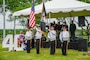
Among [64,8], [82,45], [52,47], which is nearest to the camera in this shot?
[52,47]

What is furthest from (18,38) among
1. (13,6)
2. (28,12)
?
(13,6)

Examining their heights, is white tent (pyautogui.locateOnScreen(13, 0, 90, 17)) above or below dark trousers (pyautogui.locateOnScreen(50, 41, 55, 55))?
above

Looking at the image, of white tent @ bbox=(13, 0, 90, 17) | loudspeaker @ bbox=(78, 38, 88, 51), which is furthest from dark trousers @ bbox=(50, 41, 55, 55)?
loudspeaker @ bbox=(78, 38, 88, 51)

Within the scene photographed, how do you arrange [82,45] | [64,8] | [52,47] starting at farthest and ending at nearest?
[82,45]
[64,8]
[52,47]

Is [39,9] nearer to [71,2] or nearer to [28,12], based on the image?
[28,12]

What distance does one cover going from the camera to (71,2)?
20.7 metres

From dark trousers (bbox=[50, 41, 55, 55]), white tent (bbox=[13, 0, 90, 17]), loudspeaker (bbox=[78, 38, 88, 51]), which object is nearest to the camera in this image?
dark trousers (bbox=[50, 41, 55, 55])

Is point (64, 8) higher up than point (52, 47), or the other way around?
point (64, 8)

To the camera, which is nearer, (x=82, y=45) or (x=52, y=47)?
(x=52, y=47)

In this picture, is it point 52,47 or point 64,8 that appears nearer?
point 52,47

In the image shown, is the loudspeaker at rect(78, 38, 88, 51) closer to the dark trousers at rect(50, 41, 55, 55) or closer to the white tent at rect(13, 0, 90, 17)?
the white tent at rect(13, 0, 90, 17)

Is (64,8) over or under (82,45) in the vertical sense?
over

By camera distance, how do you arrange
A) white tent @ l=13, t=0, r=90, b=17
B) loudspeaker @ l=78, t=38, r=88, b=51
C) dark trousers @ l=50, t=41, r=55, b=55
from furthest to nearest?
loudspeaker @ l=78, t=38, r=88, b=51 → white tent @ l=13, t=0, r=90, b=17 → dark trousers @ l=50, t=41, r=55, b=55

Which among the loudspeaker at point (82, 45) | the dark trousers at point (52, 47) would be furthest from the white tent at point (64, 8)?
the dark trousers at point (52, 47)
